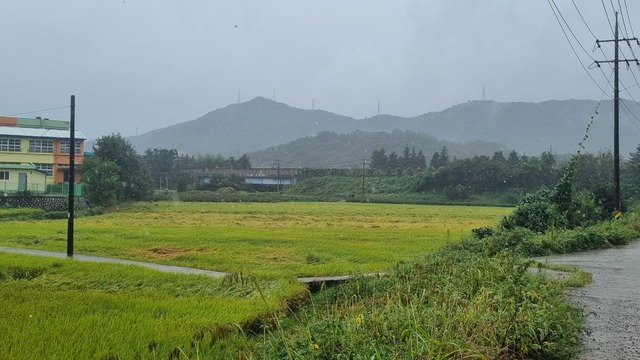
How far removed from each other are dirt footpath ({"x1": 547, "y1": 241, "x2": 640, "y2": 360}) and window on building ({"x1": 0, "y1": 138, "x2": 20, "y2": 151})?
50956 mm

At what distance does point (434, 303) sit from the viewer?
6.50 m

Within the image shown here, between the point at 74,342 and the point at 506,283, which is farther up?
the point at 506,283

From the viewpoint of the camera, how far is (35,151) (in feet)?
179

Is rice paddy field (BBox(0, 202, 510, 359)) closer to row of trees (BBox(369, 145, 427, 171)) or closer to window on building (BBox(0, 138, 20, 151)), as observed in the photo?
window on building (BBox(0, 138, 20, 151))

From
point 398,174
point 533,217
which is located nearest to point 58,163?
point 533,217

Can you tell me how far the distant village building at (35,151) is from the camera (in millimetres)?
50125

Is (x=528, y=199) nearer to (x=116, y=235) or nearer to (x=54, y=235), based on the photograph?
(x=116, y=235)

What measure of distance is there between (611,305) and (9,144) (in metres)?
55.2

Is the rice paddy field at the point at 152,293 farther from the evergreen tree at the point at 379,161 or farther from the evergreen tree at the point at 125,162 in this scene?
the evergreen tree at the point at 379,161

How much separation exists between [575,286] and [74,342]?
802 centimetres

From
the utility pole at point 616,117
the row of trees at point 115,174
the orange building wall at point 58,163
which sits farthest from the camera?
the orange building wall at point 58,163

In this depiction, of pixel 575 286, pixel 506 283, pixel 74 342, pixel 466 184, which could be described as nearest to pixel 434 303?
pixel 506 283

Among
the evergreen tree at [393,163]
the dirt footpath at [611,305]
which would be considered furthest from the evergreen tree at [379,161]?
the dirt footpath at [611,305]

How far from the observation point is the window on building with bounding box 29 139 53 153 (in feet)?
179
